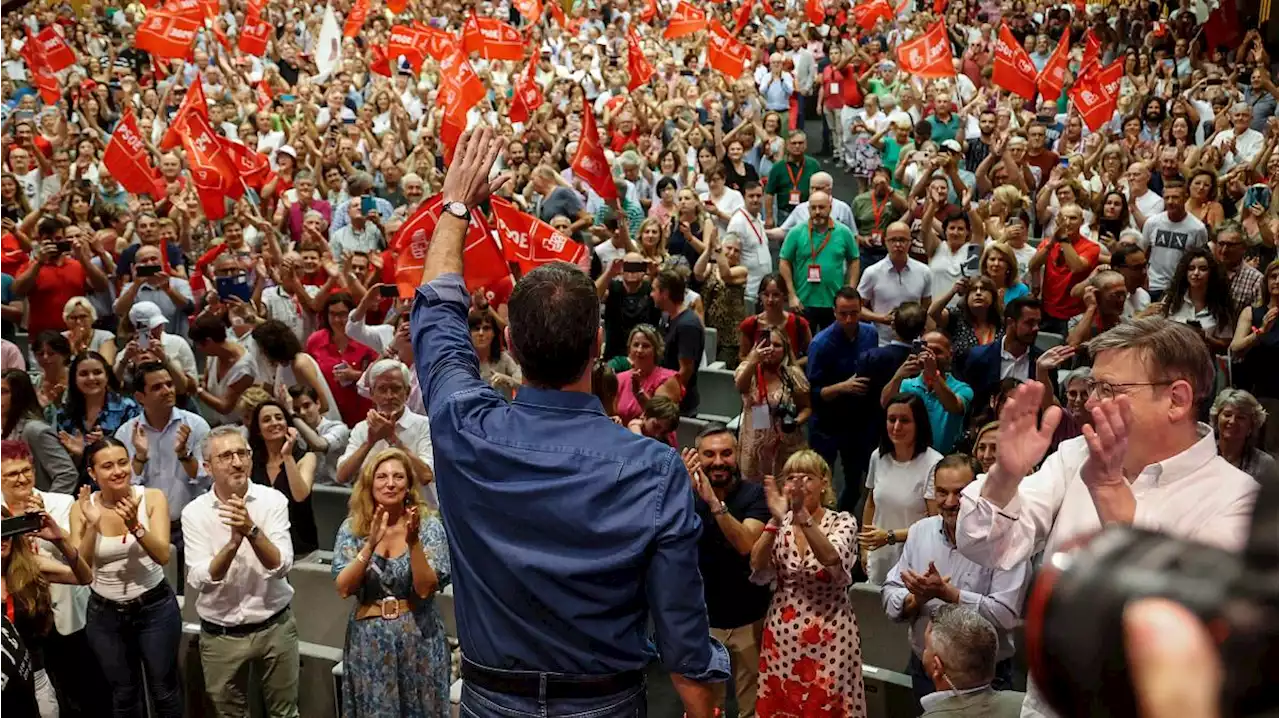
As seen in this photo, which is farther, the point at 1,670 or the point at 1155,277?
the point at 1155,277

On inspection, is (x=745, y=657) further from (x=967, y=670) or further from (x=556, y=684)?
(x=556, y=684)

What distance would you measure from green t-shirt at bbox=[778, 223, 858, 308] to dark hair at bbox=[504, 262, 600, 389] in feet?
23.1

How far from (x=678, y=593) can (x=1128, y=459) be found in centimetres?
93

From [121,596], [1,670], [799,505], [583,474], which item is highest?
[583,474]

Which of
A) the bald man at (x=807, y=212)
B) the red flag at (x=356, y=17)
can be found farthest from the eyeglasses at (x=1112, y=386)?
the red flag at (x=356, y=17)

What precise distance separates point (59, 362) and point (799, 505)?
476cm

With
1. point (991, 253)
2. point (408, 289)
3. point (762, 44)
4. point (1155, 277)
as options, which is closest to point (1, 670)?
point (408, 289)

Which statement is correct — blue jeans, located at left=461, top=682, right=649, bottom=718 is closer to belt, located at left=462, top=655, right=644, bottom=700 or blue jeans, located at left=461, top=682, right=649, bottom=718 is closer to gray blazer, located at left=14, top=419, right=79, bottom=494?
belt, located at left=462, top=655, right=644, bottom=700

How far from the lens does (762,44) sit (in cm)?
1947

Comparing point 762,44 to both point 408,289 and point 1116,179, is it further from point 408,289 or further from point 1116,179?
point 408,289

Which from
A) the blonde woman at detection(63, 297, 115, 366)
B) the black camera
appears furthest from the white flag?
the black camera

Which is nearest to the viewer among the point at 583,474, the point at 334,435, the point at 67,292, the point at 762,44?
the point at 583,474

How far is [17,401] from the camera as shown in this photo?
23.6ft

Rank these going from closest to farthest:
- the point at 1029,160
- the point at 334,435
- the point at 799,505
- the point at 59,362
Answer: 1. the point at 799,505
2. the point at 334,435
3. the point at 59,362
4. the point at 1029,160
